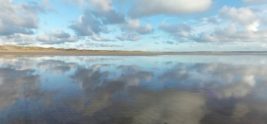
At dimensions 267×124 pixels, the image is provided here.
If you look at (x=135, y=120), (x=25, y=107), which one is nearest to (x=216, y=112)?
(x=135, y=120)

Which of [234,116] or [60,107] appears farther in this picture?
[60,107]

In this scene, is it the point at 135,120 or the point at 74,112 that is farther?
the point at 74,112

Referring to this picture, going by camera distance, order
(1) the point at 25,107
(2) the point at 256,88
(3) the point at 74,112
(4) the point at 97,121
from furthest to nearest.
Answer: (2) the point at 256,88 < (1) the point at 25,107 < (3) the point at 74,112 < (4) the point at 97,121

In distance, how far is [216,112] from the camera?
9.84 meters

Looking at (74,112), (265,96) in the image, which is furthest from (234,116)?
(74,112)

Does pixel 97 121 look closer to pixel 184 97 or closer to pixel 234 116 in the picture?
pixel 234 116

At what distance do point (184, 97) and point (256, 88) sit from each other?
5.15 metres

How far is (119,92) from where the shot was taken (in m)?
14.3

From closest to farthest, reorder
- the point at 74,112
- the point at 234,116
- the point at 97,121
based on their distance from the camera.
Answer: the point at 97,121 < the point at 234,116 < the point at 74,112

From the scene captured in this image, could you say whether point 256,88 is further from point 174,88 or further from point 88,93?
point 88,93

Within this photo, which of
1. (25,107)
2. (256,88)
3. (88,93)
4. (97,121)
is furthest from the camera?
(256,88)

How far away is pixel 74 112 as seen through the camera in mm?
9891

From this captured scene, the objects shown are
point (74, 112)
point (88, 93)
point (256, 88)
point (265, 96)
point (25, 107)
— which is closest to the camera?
point (74, 112)

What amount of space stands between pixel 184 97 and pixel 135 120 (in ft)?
15.6
